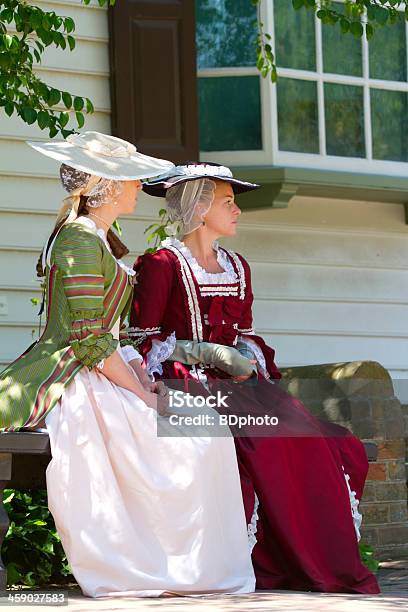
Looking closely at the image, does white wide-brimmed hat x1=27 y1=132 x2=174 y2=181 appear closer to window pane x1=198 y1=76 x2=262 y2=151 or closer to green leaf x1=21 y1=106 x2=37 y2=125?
green leaf x1=21 y1=106 x2=37 y2=125

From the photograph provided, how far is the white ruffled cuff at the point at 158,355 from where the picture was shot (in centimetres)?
525

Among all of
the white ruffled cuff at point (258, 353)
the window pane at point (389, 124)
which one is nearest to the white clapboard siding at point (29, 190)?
the window pane at point (389, 124)

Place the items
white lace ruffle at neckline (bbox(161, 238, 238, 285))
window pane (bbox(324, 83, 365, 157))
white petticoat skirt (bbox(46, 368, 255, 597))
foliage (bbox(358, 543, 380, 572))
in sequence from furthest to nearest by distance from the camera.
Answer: window pane (bbox(324, 83, 365, 157)) → foliage (bbox(358, 543, 380, 572)) → white lace ruffle at neckline (bbox(161, 238, 238, 285)) → white petticoat skirt (bbox(46, 368, 255, 597))

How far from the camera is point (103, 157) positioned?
5.17 meters

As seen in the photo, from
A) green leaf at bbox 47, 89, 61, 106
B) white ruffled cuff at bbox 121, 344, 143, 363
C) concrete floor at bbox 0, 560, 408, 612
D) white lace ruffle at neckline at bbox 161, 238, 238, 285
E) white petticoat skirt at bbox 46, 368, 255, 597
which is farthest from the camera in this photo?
green leaf at bbox 47, 89, 61, 106

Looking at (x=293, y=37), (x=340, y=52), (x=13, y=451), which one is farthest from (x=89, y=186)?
(x=340, y=52)

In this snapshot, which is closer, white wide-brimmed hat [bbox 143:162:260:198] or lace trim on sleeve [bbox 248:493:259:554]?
lace trim on sleeve [bbox 248:493:259:554]

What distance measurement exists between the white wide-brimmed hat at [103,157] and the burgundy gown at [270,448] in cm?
42

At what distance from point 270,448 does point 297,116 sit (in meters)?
3.73

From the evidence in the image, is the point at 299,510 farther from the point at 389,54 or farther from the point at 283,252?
the point at 389,54

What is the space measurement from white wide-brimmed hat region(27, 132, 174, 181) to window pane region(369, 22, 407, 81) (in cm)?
375

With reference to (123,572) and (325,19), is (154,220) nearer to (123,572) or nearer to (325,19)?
(325,19)

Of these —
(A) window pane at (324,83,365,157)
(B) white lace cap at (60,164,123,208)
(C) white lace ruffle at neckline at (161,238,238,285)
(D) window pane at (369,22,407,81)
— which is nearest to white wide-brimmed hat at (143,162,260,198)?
(C) white lace ruffle at neckline at (161,238,238,285)

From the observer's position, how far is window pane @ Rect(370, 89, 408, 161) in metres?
8.54
